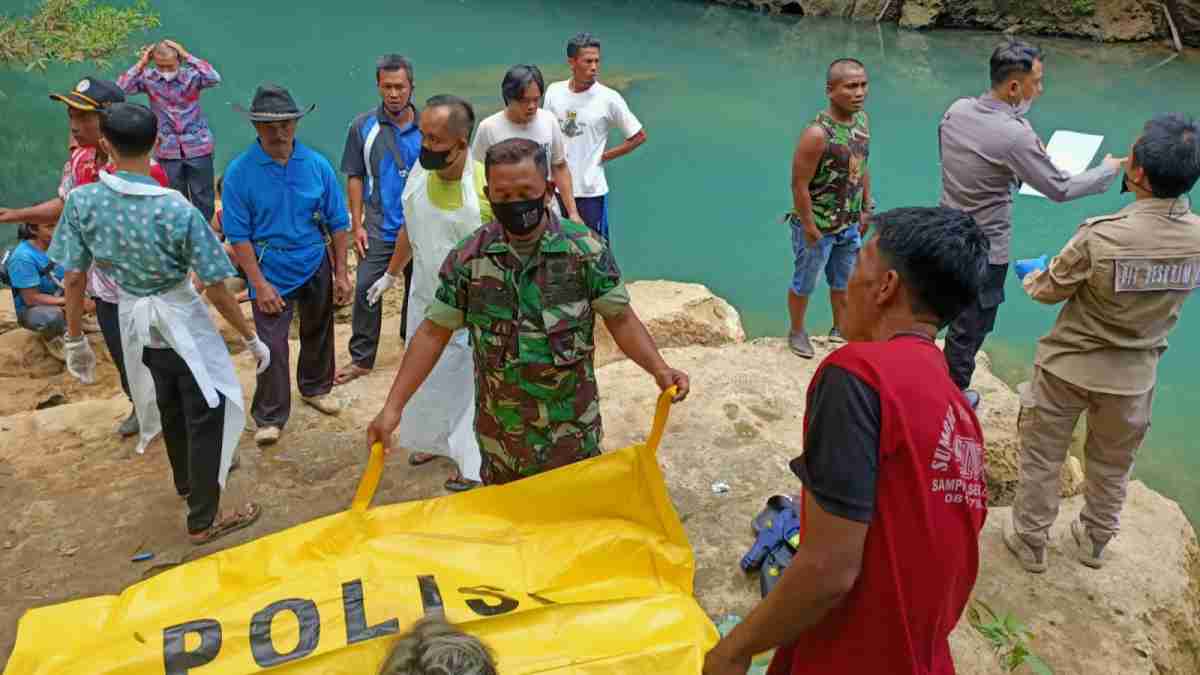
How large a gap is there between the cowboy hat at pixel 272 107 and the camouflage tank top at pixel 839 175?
2.22 metres

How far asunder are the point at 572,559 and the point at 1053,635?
62.1 inches

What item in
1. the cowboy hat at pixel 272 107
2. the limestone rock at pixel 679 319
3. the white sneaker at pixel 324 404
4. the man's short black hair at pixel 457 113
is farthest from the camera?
the limestone rock at pixel 679 319

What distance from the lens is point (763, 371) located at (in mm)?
4355

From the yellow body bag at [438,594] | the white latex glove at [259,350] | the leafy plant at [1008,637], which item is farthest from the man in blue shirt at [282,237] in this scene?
the leafy plant at [1008,637]

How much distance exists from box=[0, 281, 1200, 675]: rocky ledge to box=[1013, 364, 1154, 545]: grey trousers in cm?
19

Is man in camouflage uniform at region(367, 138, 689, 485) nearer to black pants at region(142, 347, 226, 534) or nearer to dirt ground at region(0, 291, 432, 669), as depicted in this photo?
black pants at region(142, 347, 226, 534)

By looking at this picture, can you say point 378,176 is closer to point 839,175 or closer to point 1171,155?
point 839,175

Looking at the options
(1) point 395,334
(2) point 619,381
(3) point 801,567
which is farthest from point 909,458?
(1) point 395,334

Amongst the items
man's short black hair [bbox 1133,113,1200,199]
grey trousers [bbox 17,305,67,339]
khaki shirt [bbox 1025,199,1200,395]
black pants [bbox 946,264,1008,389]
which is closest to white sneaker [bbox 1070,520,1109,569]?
khaki shirt [bbox 1025,199,1200,395]

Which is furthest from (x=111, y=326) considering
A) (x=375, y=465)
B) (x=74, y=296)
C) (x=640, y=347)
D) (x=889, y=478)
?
(x=889, y=478)

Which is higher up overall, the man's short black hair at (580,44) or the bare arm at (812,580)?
the man's short black hair at (580,44)

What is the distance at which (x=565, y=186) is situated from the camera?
14.7ft

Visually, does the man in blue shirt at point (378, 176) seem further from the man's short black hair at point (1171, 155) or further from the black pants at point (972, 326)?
the man's short black hair at point (1171, 155)

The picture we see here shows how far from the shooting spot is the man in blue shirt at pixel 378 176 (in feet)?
13.6
